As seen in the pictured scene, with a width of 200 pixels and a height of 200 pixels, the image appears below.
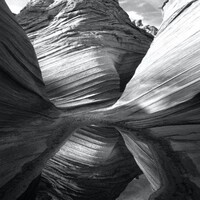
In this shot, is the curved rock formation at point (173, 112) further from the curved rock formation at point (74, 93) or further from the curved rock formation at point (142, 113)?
the curved rock formation at point (74, 93)

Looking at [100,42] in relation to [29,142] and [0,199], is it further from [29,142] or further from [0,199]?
[0,199]

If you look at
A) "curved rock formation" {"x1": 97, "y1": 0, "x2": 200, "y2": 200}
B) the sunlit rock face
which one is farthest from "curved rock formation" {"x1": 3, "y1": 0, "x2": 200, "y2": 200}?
the sunlit rock face

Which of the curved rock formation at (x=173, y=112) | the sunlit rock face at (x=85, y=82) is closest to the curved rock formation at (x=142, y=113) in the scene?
the curved rock formation at (x=173, y=112)

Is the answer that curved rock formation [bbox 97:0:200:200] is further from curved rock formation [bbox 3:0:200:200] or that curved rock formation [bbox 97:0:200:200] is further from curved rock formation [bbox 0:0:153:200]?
curved rock formation [bbox 0:0:153:200]

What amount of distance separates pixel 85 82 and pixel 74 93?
0.32 feet

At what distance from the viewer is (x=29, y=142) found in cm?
125

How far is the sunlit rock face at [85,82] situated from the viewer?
1.76 m

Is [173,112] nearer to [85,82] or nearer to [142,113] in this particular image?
[142,113]

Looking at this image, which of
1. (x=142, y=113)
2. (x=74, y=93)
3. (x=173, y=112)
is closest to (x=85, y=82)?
(x=74, y=93)

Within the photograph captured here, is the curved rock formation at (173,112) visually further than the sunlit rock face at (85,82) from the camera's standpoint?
No

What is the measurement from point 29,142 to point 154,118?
56cm

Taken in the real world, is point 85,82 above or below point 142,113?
below

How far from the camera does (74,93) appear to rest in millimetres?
1709

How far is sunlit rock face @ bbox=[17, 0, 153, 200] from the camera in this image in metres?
1.76
